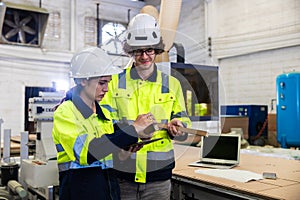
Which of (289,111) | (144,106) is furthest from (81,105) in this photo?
(289,111)

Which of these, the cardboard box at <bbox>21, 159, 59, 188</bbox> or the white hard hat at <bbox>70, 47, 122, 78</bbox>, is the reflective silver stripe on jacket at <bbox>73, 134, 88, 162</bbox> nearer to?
the white hard hat at <bbox>70, 47, 122, 78</bbox>

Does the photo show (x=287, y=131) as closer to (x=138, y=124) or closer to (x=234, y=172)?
(x=234, y=172)

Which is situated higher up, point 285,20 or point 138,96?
point 285,20

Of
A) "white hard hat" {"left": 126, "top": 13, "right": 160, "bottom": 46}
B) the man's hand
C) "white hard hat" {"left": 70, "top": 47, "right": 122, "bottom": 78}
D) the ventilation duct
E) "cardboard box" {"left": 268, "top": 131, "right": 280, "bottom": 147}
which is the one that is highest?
the ventilation duct

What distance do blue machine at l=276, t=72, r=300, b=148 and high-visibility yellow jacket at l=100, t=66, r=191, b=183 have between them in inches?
129

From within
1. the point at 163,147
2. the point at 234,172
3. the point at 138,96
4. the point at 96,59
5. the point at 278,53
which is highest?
the point at 278,53

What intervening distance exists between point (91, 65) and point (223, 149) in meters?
1.36

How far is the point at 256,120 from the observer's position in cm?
495

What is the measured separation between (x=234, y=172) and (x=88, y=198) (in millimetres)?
1087

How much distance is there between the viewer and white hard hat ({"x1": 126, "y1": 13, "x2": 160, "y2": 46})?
1496mm

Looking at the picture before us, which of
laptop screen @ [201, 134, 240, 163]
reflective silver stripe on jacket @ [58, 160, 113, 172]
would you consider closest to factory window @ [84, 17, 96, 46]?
laptop screen @ [201, 134, 240, 163]

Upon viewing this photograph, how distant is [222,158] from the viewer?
7.57 feet

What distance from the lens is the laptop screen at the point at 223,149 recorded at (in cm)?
229

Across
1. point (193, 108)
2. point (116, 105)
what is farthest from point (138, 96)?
point (193, 108)
